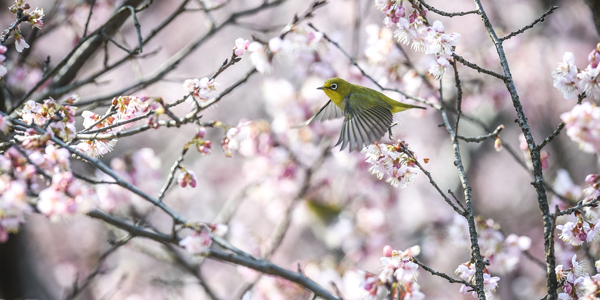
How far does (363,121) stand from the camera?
267 centimetres

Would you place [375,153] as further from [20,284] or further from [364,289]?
[20,284]

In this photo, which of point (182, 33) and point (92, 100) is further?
point (182, 33)

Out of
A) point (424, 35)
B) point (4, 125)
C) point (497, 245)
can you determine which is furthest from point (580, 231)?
point (4, 125)

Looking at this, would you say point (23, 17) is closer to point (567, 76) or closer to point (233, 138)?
point (233, 138)

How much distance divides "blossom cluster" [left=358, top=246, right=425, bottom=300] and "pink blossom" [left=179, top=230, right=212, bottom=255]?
66 centimetres

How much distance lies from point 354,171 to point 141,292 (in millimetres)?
4268

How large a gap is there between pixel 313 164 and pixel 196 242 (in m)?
2.66

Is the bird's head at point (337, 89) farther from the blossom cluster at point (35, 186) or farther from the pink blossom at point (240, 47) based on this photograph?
the blossom cluster at point (35, 186)

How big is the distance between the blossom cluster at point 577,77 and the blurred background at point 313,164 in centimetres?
72

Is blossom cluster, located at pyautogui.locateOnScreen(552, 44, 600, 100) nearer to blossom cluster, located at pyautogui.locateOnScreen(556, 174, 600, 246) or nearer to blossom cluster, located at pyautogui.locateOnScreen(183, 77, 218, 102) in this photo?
blossom cluster, located at pyautogui.locateOnScreen(556, 174, 600, 246)

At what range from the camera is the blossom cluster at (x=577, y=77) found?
1.69 metres

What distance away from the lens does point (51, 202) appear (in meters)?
1.42

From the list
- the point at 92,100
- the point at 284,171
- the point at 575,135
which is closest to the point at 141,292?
the point at 284,171

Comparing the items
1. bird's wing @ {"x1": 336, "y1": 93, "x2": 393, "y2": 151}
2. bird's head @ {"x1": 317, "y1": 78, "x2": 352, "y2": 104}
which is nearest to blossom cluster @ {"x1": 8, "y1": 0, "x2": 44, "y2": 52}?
bird's wing @ {"x1": 336, "y1": 93, "x2": 393, "y2": 151}
